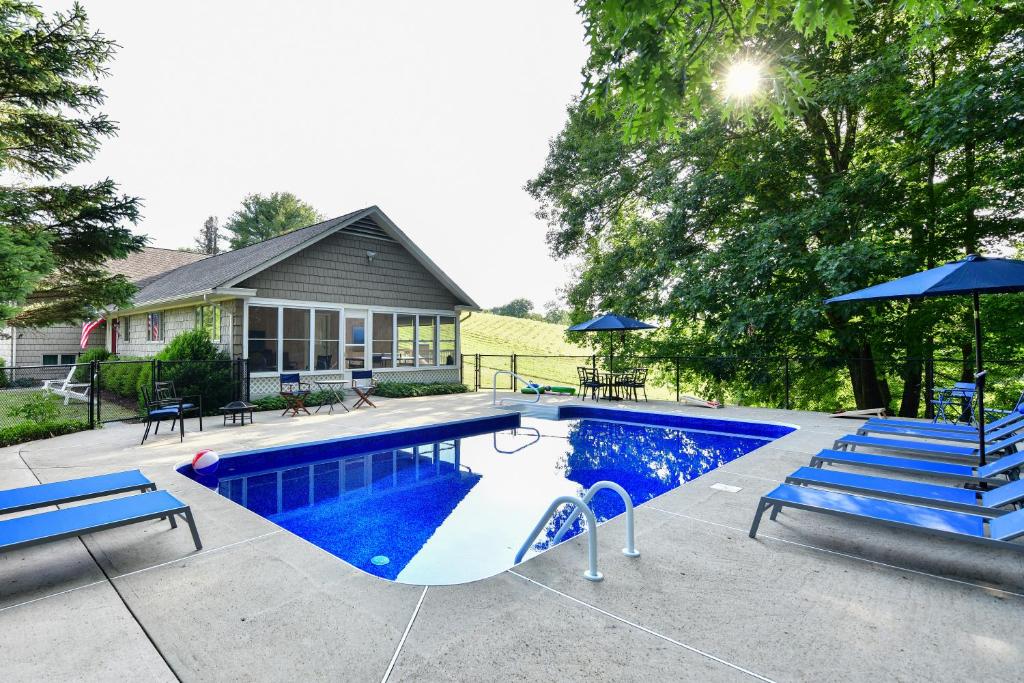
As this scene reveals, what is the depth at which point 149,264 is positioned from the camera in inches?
809

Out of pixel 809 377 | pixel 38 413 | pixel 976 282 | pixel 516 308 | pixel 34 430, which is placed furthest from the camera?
pixel 516 308

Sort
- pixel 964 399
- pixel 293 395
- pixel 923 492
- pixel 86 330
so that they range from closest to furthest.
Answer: pixel 923 492
pixel 964 399
pixel 293 395
pixel 86 330

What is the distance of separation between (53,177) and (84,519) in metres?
9.67

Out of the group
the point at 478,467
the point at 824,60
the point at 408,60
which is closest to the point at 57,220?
the point at 408,60

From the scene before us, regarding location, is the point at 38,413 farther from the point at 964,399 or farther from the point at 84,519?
the point at 964,399

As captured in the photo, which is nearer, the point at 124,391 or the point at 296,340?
the point at 124,391

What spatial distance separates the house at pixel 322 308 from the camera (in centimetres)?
1127

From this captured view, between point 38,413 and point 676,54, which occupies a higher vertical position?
point 676,54

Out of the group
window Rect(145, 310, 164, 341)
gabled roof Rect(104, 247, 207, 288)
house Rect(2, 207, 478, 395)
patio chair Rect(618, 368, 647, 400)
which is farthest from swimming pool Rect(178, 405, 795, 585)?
gabled roof Rect(104, 247, 207, 288)

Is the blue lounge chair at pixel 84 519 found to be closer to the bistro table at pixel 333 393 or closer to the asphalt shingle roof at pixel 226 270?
the bistro table at pixel 333 393

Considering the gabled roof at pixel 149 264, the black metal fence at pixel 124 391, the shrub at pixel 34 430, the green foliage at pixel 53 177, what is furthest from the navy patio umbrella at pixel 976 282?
the gabled roof at pixel 149 264

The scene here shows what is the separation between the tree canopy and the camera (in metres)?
9.30

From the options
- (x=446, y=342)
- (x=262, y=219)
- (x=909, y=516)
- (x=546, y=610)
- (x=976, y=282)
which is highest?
(x=262, y=219)

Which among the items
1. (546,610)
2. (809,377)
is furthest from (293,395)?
(809,377)
